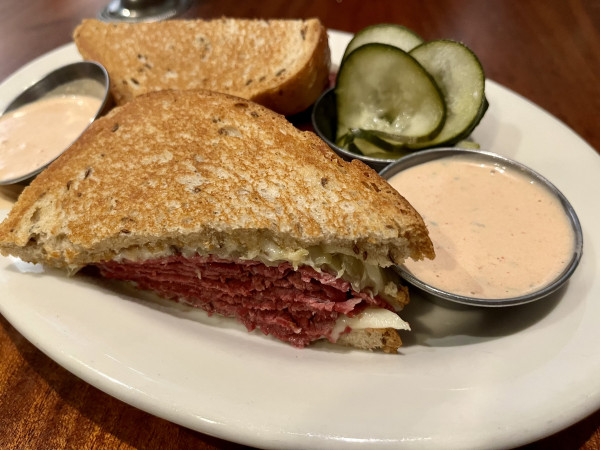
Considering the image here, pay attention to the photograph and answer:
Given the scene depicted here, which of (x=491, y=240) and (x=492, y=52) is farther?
(x=492, y=52)

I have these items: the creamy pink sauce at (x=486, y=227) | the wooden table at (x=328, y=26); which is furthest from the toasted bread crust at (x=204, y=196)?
the wooden table at (x=328, y=26)

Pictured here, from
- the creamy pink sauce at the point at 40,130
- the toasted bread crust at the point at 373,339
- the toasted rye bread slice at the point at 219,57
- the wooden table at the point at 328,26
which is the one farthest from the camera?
the toasted rye bread slice at the point at 219,57

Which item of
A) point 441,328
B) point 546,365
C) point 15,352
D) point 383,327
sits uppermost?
point 546,365

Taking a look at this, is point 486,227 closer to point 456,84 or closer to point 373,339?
point 373,339

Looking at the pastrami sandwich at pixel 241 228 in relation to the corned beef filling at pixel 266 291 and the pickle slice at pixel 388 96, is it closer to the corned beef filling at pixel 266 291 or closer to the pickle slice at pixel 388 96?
the corned beef filling at pixel 266 291

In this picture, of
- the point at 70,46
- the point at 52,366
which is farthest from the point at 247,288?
the point at 70,46

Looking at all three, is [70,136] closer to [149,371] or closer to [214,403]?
[149,371]

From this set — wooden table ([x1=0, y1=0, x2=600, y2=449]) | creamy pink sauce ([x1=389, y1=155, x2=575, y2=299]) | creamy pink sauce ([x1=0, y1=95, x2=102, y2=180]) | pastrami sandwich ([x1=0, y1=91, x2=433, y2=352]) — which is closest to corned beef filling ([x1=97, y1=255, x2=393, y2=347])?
pastrami sandwich ([x1=0, y1=91, x2=433, y2=352])
